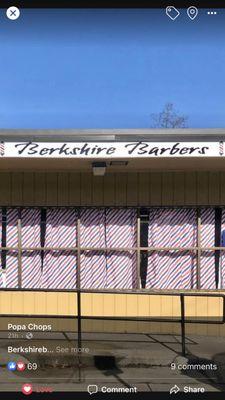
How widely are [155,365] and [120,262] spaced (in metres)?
3.24

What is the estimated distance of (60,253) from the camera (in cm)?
830

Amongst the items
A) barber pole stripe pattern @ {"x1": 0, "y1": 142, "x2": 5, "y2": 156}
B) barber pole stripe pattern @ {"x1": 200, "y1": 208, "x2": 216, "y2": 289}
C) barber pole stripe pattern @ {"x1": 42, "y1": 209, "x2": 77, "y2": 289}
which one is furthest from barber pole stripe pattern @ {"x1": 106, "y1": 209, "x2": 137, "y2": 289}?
barber pole stripe pattern @ {"x1": 0, "y1": 142, "x2": 5, "y2": 156}

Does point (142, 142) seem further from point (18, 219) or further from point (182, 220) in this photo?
point (18, 219)

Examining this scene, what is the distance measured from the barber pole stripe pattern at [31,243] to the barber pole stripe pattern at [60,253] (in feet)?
0.45

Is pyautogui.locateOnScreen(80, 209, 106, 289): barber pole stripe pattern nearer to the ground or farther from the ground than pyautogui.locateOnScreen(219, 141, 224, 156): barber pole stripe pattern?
nearer to the ground

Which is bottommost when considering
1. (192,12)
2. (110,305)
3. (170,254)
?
(110,305)

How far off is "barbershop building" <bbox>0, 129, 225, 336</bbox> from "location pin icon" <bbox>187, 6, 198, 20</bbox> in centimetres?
541

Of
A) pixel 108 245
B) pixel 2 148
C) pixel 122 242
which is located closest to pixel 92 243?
pixel 108 245

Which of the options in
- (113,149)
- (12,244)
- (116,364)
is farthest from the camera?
(12,244)

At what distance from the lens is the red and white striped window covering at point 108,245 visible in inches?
326

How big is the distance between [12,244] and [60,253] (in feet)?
2.72

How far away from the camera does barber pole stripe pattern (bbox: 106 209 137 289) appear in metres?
8.30
